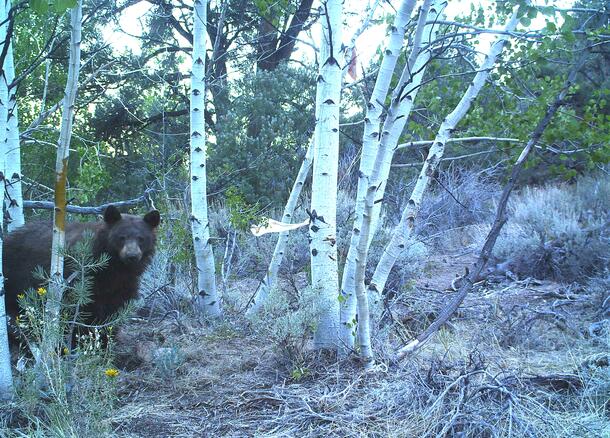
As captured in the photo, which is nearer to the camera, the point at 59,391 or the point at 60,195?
the point at 59,391

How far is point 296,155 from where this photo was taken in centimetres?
1537

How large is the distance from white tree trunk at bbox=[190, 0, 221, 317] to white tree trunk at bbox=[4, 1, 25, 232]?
6.04ft

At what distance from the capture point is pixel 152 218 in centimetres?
662

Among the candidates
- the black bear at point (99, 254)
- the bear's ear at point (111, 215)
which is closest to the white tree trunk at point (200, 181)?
the black bear at point (99, 254)

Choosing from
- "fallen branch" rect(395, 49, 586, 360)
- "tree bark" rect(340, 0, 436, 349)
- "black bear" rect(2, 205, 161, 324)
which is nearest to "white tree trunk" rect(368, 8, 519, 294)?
"tree bark" rect(340, 0, 436, 349)

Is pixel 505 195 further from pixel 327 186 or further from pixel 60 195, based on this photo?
pixel 60 195

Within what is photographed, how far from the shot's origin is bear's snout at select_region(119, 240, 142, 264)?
6.05m

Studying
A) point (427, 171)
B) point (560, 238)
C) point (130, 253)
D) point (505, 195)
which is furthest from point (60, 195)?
point (560, 238)

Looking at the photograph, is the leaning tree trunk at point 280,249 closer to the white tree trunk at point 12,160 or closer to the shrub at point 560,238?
the white tree trunk at point 12,160

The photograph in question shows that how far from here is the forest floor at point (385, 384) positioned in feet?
13.5

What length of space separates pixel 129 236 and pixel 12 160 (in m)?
1.37

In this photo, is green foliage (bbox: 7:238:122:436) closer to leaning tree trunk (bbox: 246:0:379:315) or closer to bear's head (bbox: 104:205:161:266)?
bear's head (bbox: 104:205:161:266)

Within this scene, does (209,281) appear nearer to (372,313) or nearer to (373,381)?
(372,313)

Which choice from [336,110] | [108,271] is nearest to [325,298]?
[336,110]
